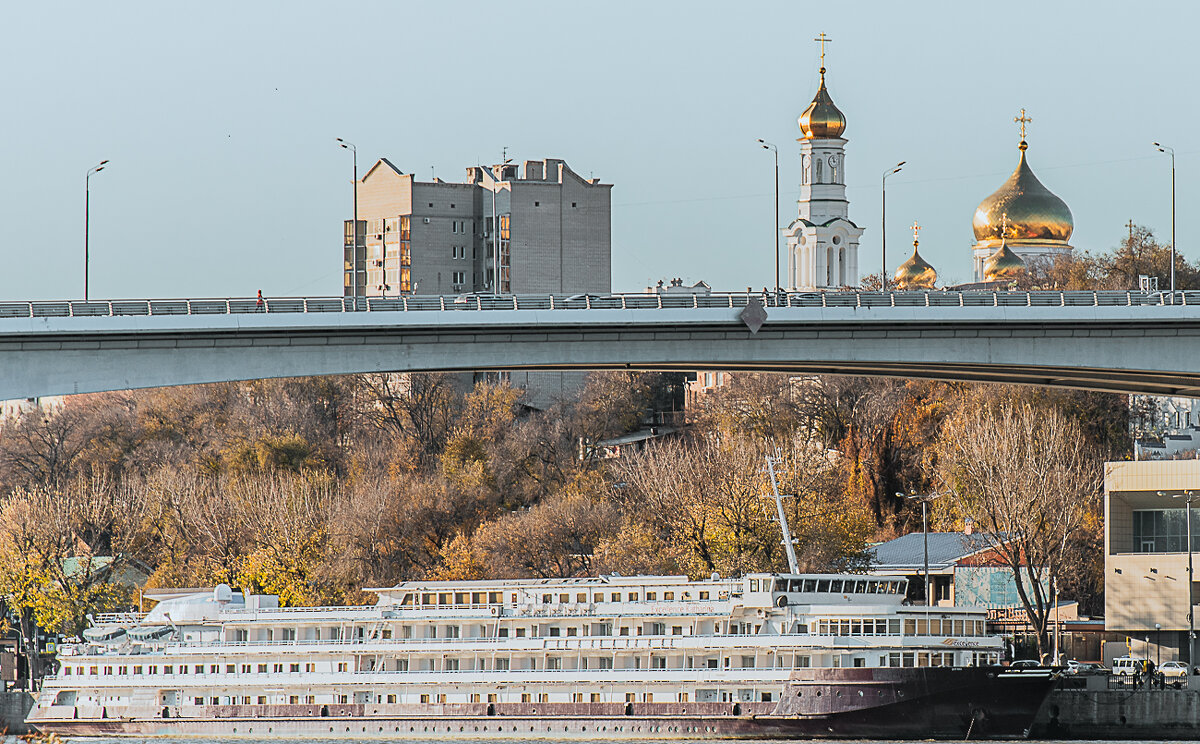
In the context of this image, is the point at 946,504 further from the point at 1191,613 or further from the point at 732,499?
the point at 1191,613

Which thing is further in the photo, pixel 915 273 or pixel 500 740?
pixel 915 273

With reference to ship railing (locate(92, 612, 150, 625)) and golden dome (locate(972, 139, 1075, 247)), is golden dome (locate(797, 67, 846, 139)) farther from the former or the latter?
ship railing (locate(92, 612, 150, 625))

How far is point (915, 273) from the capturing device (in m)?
128

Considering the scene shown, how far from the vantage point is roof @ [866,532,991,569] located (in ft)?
245

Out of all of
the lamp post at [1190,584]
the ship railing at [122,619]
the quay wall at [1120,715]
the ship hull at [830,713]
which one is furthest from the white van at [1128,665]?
the ship railing at [122,619]

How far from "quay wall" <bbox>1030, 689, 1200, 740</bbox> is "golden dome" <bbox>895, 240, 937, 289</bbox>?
7024 centimetres

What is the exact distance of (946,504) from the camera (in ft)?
255

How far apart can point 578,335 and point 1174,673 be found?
2157 centimetres

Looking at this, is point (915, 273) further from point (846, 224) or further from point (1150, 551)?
point (1150, 551)

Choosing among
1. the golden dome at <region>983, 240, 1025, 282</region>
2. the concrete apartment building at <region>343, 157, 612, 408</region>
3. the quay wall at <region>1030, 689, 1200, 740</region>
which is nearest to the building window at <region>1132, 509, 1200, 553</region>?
the quay wall at <region>1030, 689, 1200, 740</region>

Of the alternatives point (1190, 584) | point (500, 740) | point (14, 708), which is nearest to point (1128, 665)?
point (1190, 584)

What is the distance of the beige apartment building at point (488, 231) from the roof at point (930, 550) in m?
46.5

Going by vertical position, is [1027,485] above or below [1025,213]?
below

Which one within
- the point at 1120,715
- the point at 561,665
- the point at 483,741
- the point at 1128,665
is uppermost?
the point at 561,665
